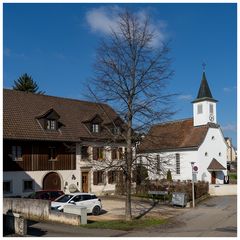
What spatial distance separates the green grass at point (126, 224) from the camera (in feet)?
72.5

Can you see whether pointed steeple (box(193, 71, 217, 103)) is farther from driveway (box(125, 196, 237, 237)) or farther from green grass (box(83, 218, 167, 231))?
green grass (box(83, 218, 167, 231))

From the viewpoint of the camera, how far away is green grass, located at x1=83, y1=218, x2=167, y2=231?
22.1 m

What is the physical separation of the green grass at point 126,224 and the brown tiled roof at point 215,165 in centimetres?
2688

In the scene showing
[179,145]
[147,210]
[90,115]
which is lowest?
[147,210]

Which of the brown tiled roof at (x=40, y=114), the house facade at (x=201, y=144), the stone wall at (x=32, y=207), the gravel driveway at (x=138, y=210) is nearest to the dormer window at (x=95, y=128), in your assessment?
the brown tiled roof at (x=40, y=114)

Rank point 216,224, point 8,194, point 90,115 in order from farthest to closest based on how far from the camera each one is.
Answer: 1. point 90,115
2. point 8,194
3. point 216,224

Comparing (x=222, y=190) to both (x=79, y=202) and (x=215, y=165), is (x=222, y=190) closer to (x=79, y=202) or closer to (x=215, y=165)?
(x=215, y=165)

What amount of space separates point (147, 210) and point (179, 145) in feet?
72.5

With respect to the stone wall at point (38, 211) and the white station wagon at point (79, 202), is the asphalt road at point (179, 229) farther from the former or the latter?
the white station wagon at point (79, 202)

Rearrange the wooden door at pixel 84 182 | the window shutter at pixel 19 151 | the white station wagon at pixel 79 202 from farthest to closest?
the wooden door at pixel 84 182 → the window shutter at pixel 19 151 → the white station wagon at pixel 79 202

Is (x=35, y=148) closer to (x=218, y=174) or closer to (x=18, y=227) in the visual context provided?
(x=18, y=227)

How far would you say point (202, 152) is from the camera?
49906 mm

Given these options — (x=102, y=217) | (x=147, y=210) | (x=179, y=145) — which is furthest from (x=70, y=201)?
(x=179, y=145)

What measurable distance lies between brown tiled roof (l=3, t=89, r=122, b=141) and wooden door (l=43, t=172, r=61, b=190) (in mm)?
3393
